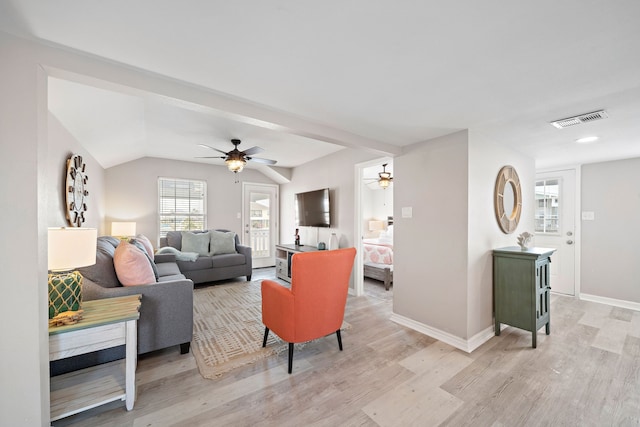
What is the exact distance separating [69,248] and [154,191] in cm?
413

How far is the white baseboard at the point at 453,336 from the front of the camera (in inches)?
101

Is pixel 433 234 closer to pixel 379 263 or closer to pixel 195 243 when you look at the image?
pixel 379 263

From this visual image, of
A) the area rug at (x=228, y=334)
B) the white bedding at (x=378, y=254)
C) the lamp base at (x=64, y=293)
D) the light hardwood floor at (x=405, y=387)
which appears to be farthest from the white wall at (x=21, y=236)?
the white bedding at (x=378, y=254)

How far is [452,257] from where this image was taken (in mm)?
2672

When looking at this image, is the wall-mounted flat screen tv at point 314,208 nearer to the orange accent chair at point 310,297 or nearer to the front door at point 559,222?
the orange accent chair at point 310,297

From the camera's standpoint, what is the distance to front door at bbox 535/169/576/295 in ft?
13.9

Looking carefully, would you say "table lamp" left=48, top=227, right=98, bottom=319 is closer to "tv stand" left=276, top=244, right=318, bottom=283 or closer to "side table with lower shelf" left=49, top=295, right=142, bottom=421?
"side table with lower shelf" left=49, top=295, right=142, bottom=421

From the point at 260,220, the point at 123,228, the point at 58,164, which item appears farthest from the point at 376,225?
the point at 58,164

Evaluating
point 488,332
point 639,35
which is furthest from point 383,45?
point 488,332

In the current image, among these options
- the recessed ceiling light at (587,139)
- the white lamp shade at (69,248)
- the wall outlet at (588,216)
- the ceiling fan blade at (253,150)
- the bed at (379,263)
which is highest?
the ceiling fan blade at (253,150)

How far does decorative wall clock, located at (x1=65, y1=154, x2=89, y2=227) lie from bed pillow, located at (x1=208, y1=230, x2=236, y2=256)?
2023 mm

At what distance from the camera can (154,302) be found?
7.46 ft

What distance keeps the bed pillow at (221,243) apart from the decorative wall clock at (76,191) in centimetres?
202

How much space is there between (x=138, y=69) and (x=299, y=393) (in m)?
2.42
